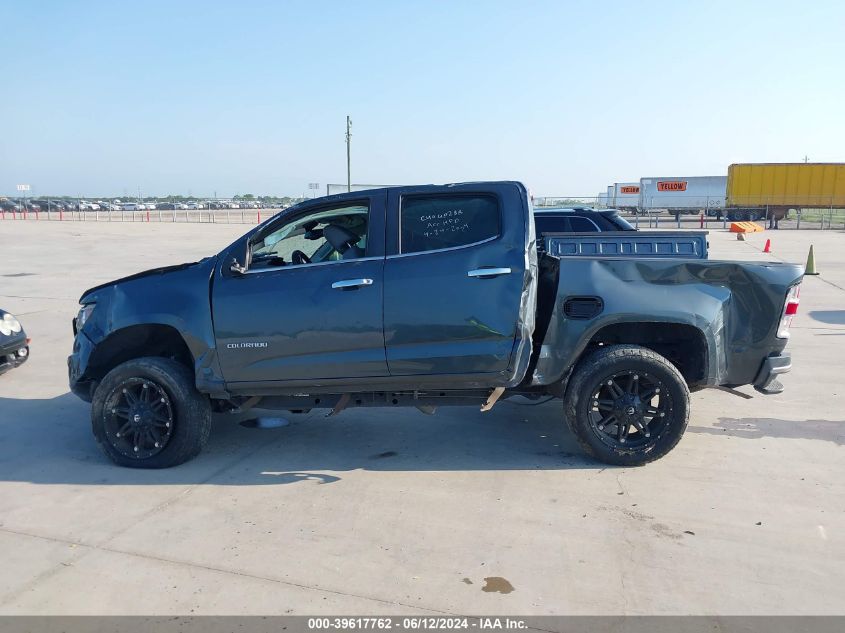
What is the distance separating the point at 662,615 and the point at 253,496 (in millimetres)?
2582

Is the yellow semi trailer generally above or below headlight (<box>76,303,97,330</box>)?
above

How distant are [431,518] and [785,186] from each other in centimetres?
4627

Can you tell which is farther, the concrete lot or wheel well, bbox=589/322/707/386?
wheel well, bbox=589/322/707/386

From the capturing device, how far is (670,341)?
525cm

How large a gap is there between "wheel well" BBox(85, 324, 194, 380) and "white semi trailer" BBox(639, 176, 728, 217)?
151 ft

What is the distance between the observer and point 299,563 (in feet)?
12.1

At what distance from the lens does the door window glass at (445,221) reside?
4.80 m

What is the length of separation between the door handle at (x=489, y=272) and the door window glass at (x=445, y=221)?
26cm

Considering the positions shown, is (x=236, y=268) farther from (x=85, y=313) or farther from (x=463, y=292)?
(x=463, y=292)

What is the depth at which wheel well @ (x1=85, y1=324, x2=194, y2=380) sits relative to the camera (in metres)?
5.11

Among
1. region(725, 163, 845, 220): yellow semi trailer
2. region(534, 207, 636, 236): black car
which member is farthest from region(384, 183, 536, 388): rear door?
region(725, 163, 845, 220): yellow semi trailer
